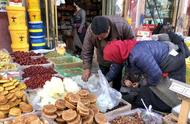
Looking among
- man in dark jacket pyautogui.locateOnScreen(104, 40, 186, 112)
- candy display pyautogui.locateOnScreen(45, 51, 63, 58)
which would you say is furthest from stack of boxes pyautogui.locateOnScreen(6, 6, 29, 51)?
man in dark jacket pyautogui.locateOnScreen(104, 40, 186, 112)

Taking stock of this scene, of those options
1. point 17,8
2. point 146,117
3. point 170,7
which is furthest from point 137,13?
point 146,117

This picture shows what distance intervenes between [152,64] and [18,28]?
253 centimetres

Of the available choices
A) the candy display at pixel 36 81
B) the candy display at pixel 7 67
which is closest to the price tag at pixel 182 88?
the candy display at pixel 36 81

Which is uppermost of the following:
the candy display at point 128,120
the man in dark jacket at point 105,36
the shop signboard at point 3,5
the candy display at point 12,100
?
the shop signboard at point 3,5

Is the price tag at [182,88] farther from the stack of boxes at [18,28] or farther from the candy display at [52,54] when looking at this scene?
the stack of boxes at [18,28]

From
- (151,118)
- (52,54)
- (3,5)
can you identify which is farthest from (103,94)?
(3,5)

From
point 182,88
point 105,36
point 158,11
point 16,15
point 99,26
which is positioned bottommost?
point 182,88

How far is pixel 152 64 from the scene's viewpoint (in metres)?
1.93

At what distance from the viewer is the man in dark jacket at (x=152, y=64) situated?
1950mm

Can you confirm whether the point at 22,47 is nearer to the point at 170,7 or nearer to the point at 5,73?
the point at 5,73

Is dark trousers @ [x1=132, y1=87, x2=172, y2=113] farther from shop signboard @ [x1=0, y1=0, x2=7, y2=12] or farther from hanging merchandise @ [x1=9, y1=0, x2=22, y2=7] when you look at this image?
shop signboard @ [x1=0, y1=0, x2=7, y2=12]

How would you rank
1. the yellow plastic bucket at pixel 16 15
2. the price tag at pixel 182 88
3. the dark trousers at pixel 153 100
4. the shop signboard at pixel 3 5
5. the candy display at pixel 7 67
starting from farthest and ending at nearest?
the shop signboard at pixel 3 5
the yellow plastic bucket at pixel 16 15
the candy display at pixel 7 67
the dark trousers at pixel 153 100
the price tag at pixel 182 88

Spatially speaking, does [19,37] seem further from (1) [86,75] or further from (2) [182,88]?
(2) [182,88]

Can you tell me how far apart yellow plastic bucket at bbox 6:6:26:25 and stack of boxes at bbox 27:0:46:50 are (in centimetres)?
23
